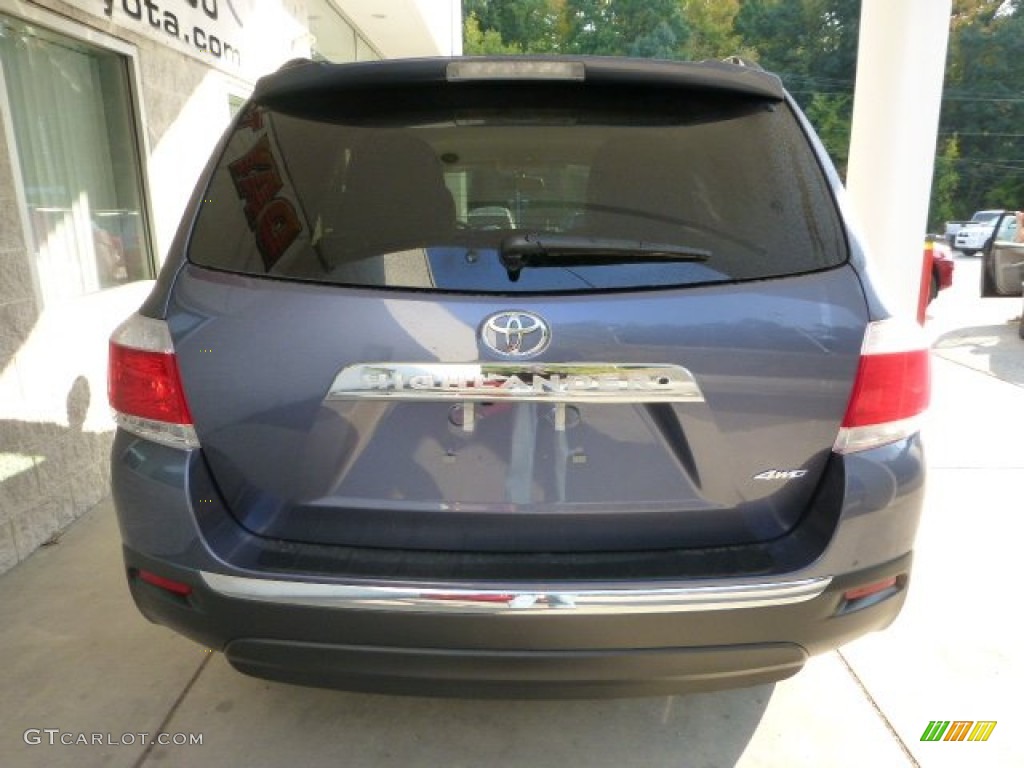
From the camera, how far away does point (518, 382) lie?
1.59 m

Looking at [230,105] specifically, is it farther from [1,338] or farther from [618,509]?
[618,509]

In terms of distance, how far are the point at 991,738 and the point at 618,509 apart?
156 cm

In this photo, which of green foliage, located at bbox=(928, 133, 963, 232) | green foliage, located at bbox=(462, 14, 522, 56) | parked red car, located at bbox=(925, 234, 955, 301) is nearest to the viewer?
→ parked red car, located at bbox=(925, 234, 955, 301)

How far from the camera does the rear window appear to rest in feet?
5.44

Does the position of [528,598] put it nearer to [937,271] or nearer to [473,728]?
[473,728]

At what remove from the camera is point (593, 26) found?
1907 inches

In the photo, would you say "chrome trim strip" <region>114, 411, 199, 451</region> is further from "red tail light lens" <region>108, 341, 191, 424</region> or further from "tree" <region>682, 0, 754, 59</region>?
"tree" <region>682, 0, 754, 59</region>

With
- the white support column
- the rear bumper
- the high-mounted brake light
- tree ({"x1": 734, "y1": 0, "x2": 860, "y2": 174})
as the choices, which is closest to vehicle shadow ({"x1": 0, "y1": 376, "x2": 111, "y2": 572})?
the rear bumper

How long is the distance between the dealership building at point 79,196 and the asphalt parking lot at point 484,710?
751mm

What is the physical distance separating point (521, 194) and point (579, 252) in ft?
1.11

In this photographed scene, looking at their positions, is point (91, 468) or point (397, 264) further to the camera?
point (91, 468)

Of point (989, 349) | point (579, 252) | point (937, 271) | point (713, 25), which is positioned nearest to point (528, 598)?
point (579, 252)

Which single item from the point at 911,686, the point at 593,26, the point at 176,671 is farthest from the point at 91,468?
the point at 593,26

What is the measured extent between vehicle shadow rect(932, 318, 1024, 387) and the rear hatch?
19.6ft
